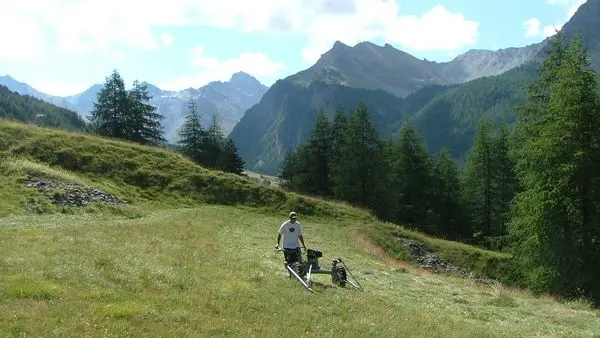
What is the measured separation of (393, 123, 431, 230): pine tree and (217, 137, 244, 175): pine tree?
105 feet

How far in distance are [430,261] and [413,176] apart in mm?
34120

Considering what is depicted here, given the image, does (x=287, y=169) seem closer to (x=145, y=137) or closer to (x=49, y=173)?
(x=145, y=137)

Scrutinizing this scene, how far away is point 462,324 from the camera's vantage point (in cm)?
1800

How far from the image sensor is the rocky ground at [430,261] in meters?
44.9

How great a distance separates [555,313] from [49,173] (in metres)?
37.7

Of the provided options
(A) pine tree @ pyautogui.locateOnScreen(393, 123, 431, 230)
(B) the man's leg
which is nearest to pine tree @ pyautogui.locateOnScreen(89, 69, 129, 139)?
(A) pine tree @ pyautogui.locateOnScreen(393, 123, 431, 230)

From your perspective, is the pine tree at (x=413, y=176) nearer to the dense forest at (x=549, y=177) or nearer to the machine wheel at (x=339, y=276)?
the dense forest at (x=549, y=177)

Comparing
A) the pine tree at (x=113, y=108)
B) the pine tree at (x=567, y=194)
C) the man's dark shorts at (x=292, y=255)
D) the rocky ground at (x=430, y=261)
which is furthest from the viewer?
the pine tree at (x=113, y=108)

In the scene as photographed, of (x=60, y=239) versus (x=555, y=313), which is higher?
(x=60, y=239)

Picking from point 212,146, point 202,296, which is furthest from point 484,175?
point 202,296

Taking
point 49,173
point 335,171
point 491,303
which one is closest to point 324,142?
point 335,171

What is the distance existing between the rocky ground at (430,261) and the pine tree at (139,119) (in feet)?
181

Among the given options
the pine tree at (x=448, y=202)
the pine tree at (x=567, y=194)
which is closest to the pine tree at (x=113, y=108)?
the pine tree at (x=448, y=202)

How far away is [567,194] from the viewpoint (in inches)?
1382
